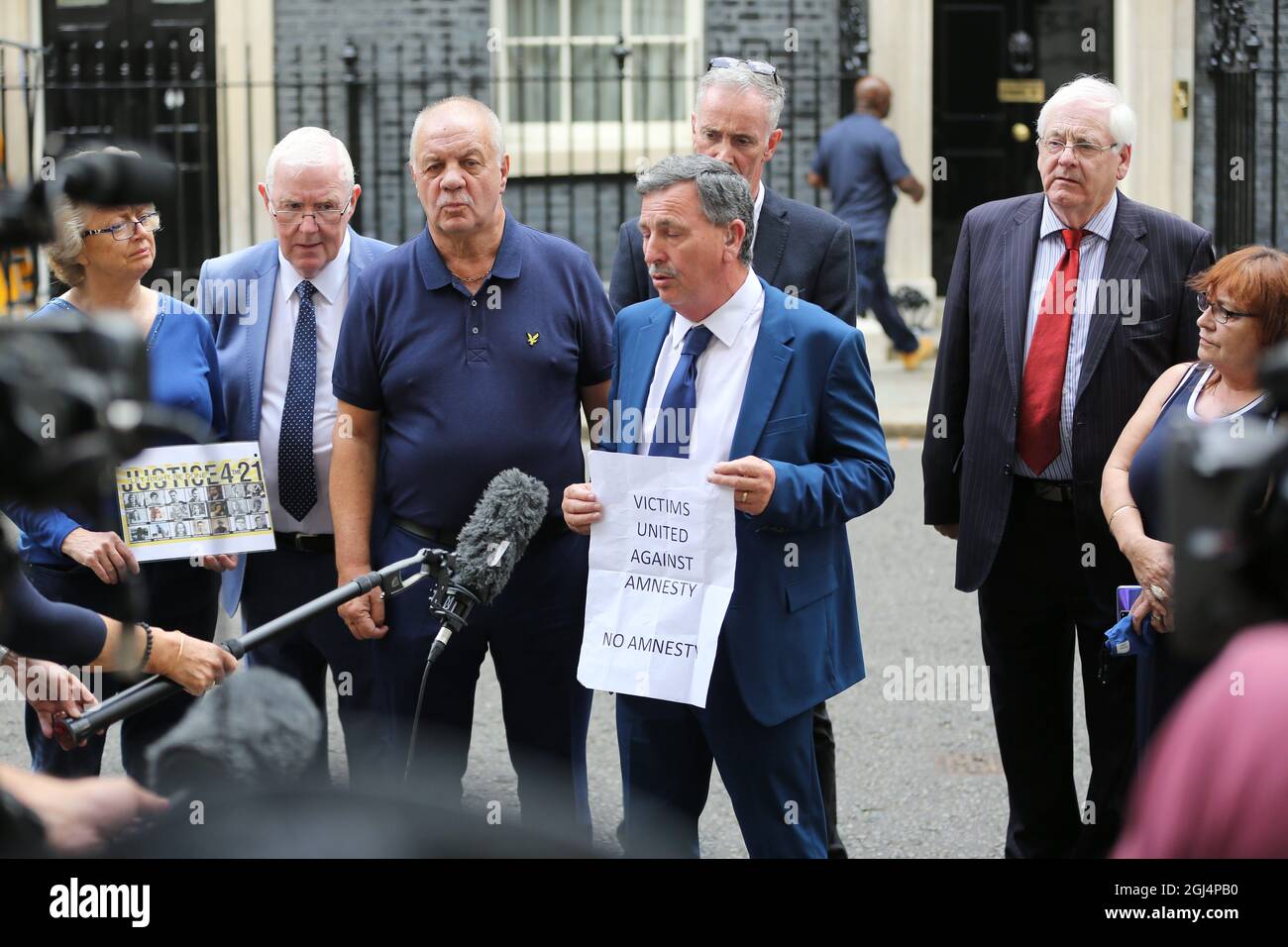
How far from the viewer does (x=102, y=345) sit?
177 cm

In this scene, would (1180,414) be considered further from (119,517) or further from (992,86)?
(992,86)

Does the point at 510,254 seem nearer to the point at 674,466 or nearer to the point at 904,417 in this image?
the point at 674,466

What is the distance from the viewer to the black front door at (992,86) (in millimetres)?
14953

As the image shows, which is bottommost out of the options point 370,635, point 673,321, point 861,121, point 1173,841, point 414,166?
point 370,635

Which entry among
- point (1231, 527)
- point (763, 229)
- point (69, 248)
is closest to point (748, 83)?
point (763, 229)

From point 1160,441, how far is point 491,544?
69.1 inches

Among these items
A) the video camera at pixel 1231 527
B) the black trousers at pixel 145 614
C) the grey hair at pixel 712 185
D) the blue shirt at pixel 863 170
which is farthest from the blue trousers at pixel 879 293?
the video camera at pixel 1231 527

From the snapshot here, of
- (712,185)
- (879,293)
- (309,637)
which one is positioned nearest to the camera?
(712,185)

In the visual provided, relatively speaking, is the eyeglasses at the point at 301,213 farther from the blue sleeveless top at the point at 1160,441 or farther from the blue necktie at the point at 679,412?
the blue sleeveless top at the point at 1160,441

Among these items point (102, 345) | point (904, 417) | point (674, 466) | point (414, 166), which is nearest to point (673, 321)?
point (674, 466)

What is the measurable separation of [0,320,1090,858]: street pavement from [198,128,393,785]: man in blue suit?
1.37 feet

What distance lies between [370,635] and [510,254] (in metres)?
1.11

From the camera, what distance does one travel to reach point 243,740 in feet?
6.70
